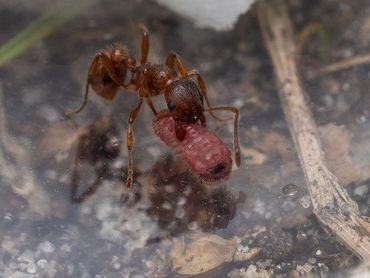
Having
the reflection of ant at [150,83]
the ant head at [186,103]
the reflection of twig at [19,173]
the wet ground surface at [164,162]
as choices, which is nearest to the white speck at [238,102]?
the wet ground surface at [164,162]

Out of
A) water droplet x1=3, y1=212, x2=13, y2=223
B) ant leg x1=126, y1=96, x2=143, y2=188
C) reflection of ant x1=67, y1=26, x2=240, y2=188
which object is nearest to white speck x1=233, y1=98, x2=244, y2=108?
reflection of ant x1=67, y1=26, x2=240, y2=188

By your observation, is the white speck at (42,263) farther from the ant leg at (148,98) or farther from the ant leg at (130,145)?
the ant leg at (148,98)

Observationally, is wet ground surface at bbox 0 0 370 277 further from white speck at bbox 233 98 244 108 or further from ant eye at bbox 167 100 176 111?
ant eye at bbox 167 100 176 111

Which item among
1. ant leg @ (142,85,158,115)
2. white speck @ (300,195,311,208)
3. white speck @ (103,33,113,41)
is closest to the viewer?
white speck @ (300,195,311,208)

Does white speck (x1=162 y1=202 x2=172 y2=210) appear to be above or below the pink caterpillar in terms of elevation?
below

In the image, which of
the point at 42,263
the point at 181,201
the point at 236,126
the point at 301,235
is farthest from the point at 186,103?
the point at 42,263

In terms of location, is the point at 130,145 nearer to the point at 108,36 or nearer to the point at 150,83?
the point at 150,83

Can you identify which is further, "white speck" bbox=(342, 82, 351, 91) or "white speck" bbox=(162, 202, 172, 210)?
"white speck" bbox=(342, 82, 351, 91)

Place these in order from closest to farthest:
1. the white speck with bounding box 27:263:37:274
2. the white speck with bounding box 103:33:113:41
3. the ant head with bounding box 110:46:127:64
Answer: the white speck with bounding box 27:263:37:274 → the ant head with bounding box 110:46:127:64 → the white speck with bounding box 103:33:113:41
